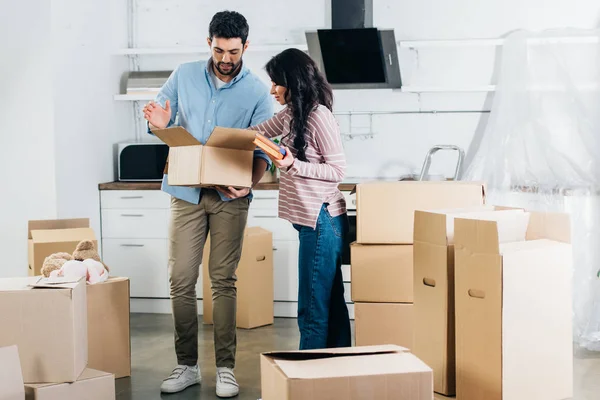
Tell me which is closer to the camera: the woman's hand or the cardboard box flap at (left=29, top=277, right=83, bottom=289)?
the cardboard box flap at (left=29, top=277, right=83, bottom=289)

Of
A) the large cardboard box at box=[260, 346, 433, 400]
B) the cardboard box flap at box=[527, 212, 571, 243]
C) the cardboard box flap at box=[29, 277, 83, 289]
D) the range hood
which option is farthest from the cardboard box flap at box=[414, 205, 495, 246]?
the range hood

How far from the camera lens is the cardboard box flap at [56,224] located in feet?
11.8

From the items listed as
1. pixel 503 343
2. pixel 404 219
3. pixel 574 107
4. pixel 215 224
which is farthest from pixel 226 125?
pixel 574 107

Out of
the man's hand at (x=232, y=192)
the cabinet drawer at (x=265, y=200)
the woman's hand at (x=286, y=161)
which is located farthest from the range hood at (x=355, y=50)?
the woman's hand at (x=286, y=161)

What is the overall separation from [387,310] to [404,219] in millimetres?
344

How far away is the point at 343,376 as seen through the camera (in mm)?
1811

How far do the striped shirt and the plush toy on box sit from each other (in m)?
0.89

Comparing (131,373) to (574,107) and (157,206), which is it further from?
(574,107)

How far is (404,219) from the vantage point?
2.85 metres

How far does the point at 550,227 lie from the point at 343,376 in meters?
1.04

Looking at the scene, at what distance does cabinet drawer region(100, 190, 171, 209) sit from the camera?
4.54 meters

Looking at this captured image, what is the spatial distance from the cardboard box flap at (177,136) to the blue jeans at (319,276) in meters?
0.48

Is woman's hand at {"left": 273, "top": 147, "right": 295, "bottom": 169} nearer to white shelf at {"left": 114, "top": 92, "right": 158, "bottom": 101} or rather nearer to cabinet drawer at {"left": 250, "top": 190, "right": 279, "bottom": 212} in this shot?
cabinet drawer at {"left": 250, "top": 190, "right": 279, "bottom": 212}

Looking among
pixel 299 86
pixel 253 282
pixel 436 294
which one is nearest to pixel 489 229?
pixel 436 294
